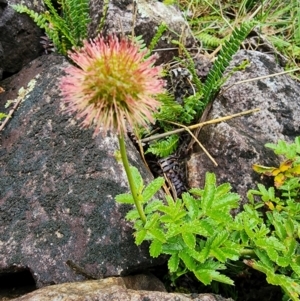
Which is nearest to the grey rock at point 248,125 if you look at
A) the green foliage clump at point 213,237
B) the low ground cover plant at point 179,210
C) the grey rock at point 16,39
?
the low ground cover plant at point 179,210

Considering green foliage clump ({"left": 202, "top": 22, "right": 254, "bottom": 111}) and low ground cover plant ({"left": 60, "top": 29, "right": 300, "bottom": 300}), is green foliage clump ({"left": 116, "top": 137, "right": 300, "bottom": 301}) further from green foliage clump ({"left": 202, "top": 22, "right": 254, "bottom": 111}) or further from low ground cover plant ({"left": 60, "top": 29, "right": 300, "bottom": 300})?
green foliage clump ({"left": 202, "top": 22, "right": 254, "bottom": 111})

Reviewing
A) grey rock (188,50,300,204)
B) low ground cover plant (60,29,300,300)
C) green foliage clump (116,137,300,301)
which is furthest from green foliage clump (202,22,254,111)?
green foliage clump (116,137,300,301)

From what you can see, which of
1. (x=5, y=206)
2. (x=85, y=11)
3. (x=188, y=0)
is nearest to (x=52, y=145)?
(x=5, y=206)

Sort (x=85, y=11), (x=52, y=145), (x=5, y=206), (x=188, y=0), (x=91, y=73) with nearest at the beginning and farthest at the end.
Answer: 1. (x=91, y=73)
2. (x=5, y=206)
3. (x=52, y=145)
4. (x=85, y=11)
5. (x=188, y=0)

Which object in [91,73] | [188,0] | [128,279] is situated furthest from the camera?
[188,0]

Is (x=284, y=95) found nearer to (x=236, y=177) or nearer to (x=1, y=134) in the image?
(x=236, y=177)

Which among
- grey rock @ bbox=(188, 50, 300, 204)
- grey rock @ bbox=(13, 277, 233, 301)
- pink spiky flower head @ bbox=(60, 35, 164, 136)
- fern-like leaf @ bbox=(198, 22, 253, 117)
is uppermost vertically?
pink spiky flower head @ bbox=(60, 35, 164, 136)
